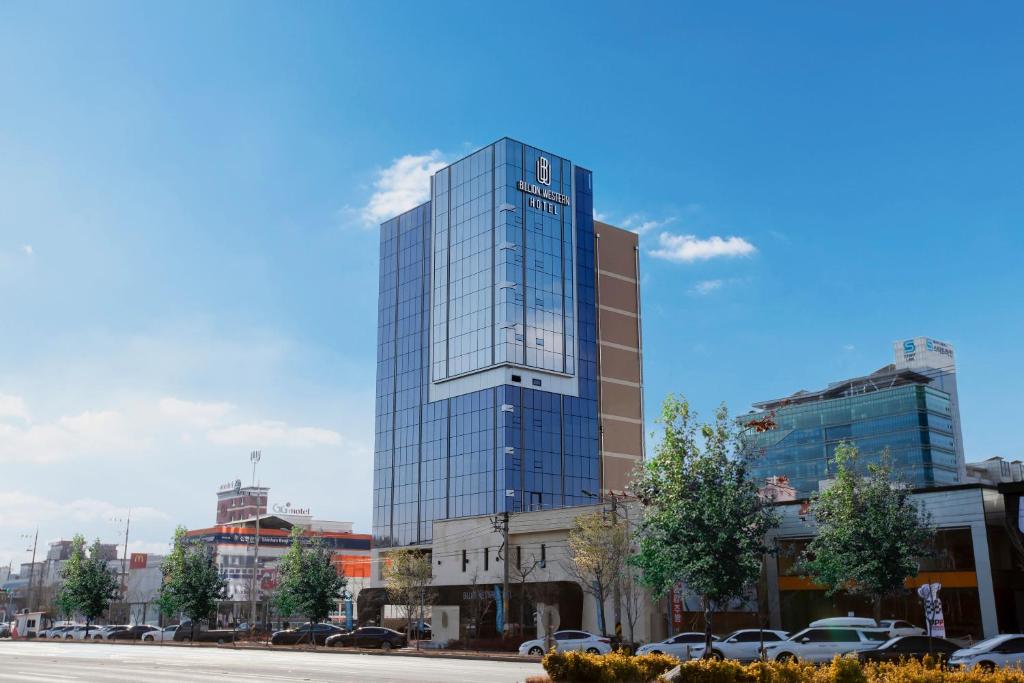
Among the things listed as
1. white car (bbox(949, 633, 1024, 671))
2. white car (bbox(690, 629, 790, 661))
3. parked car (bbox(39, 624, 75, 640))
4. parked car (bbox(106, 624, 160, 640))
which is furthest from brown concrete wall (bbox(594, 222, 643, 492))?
white car (bbox(949, 633, 1024, 671))

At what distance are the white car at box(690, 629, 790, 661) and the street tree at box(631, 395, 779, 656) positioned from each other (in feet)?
5.74

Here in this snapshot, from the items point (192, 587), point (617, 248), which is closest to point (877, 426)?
point (617, 248)

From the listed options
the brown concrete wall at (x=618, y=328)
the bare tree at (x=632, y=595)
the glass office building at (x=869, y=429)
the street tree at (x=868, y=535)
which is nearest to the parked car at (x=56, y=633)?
the bare tree at (x=632, y=595)

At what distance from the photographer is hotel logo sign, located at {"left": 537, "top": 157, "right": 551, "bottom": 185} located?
12656 cm

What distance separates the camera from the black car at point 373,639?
65375mm

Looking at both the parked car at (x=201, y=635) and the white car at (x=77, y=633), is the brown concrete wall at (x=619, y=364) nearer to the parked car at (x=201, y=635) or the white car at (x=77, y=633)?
the parked car at (x=201, y=635)

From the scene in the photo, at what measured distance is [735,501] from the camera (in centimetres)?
4262

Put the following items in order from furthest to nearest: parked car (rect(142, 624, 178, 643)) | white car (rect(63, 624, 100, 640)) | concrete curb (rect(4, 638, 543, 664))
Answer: white car (rect(63, 624, 100, 640))
parked car (rect(142, 624, 178, 643))
concrete curb (rect(4, 638, 543, 664))

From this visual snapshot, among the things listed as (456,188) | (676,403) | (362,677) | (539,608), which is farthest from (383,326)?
(362,677)

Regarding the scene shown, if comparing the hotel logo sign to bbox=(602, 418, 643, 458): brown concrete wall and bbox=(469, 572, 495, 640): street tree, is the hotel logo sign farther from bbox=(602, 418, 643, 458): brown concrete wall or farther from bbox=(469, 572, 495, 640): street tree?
bbox=(469, 572, 495, 640): street tree

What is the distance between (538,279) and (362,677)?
308ft

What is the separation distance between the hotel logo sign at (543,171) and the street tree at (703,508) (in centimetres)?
8671

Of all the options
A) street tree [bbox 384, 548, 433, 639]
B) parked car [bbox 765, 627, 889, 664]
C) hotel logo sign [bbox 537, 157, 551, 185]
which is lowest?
parked car [bbox 765, 627, 889, 664]

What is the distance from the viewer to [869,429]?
540ft
